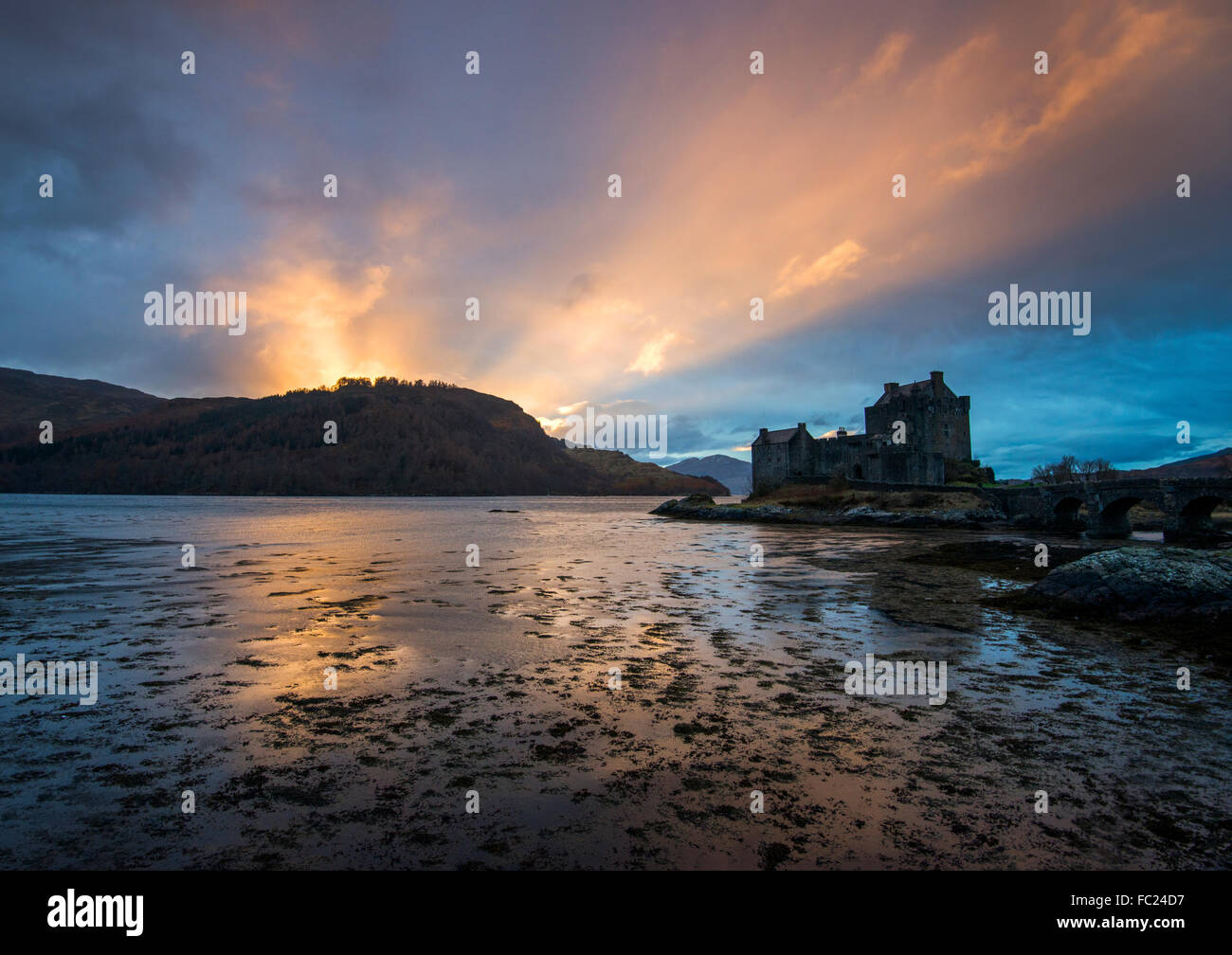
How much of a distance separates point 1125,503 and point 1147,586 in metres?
32.4

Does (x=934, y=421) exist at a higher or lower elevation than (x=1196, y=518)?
higher

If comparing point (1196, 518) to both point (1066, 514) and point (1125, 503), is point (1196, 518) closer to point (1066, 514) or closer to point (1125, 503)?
point (1125, 503)

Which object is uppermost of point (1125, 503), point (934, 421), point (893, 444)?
point (934, 421)

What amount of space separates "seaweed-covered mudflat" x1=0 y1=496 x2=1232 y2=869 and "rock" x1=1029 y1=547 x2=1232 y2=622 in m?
1.09

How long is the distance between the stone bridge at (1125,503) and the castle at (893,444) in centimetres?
1467

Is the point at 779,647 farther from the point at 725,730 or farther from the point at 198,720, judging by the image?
the point at 198,720

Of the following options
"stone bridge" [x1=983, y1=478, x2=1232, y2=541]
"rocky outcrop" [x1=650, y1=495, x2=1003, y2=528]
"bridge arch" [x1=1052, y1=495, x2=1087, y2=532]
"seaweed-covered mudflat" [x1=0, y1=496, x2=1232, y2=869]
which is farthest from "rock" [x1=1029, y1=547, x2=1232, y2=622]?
"rocky outcrop" [x1=650, y1=495, x2=1003, y2=528]

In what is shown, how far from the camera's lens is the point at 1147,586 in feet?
40.3

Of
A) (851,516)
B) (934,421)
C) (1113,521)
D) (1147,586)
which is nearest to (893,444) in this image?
(934,421)

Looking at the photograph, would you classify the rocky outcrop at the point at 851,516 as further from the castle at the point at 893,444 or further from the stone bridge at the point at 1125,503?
the castle at the point at 893,444

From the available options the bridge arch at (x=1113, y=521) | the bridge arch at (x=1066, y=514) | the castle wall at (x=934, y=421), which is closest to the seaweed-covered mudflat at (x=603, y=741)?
the bridge arch at (x=1113, y=521)

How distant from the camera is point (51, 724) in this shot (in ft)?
21.5

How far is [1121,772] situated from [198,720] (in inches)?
396
